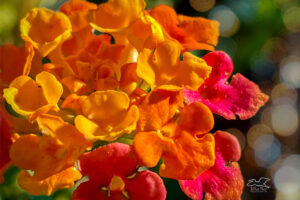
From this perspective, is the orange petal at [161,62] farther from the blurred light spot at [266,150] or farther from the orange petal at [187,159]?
the blurred light spot at [266,150]

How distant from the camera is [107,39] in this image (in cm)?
66

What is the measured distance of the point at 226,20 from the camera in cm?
106

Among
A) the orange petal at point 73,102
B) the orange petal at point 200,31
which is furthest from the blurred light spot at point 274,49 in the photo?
the orange petal at point 73,102

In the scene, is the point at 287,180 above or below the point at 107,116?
below

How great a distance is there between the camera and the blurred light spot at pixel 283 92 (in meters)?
1.18

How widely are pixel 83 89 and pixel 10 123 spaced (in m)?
0.09

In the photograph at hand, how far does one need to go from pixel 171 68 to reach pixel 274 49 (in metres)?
0.65

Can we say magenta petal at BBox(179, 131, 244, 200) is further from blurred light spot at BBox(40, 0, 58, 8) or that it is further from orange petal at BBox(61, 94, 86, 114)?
→ blurred light spot at BBox(40, 0, 58, 8)

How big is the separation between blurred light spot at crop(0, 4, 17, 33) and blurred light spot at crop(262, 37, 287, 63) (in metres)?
0.54

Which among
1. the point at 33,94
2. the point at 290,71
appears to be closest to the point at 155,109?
the point at 33,94

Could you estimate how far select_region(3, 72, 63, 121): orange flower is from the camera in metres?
0.53

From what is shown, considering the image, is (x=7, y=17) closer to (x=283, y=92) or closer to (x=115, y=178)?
(x=115, y=178)

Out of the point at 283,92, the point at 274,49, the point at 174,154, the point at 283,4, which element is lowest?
the point at 283,92

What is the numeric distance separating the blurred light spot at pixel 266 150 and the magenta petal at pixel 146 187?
2.17ft
